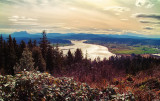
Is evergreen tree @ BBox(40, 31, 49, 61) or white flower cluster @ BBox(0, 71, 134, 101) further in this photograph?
evergreen tree @ BBox(40, 31, 49, 61)

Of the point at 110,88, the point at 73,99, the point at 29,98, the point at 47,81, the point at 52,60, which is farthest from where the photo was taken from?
the point at 52,60

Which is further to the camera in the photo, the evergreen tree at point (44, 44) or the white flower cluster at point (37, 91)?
the evergreen tree at point (44, 44)

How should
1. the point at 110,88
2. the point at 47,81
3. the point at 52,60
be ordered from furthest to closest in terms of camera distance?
the point at 52,60 → the point at 47,81 → the point at 110,88

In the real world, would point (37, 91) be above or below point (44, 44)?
below

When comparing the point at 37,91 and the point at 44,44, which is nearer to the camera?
the point at 37,91

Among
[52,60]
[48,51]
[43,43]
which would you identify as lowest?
[52,60]

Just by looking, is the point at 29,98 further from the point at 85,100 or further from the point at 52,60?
the point at 52,60

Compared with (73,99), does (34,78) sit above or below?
above

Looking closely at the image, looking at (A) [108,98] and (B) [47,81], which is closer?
(A) [108,98]

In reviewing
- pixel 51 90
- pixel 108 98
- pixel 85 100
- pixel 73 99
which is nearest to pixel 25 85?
pixel 51 90
